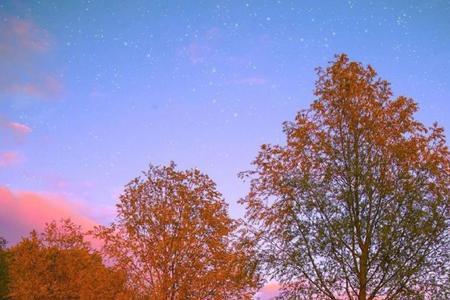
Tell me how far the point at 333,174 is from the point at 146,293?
669 inches

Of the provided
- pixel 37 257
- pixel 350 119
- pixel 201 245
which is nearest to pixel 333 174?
pixel 350 119

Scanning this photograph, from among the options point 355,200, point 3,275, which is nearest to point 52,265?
point 3,275

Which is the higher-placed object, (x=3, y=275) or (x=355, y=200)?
(x=3, y=275)

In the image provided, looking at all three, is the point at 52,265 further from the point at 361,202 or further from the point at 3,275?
the point at 361,202

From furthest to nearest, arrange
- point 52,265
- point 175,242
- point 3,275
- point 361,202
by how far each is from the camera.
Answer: point 3,275
point 52,265
point 175,242
point 361,202

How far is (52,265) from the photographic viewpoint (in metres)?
57.8

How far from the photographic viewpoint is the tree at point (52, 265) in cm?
5516

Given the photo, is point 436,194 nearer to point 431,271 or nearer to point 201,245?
point 431,271

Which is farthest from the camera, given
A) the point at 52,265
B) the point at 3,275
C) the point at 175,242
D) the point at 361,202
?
the point at 3,275

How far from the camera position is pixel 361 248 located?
2016 cm

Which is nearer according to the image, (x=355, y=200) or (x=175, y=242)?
(x=355, y=200)

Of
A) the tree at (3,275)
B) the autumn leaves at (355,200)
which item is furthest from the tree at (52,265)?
the autumn leaves at (355,200)

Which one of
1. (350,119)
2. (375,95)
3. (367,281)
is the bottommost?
(367,281)

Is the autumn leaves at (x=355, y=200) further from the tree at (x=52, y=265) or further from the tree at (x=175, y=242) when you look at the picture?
the tree at (x=52, y=265)
